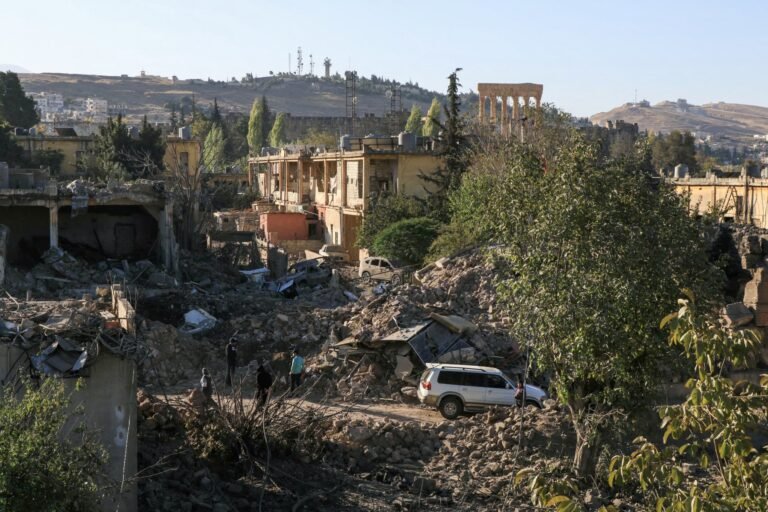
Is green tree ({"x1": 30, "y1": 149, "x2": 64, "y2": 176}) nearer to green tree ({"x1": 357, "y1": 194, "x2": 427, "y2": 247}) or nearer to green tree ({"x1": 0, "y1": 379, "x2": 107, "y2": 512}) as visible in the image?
green tree ({"x1": 357, "y1": 194, "x2": 427, "y2": 247})

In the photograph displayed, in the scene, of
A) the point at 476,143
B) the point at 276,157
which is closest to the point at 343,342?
the point at 476,143

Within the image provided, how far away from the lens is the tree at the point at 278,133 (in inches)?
3765

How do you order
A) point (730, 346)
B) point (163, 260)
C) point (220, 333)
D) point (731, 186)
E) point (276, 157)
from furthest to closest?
1. point (276, 157)
2. point (731, 186)
3. point (163, 260)
4. point (220, 333)
5. point (730, 346)

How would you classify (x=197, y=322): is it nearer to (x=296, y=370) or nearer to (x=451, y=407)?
(x=296, y=370)

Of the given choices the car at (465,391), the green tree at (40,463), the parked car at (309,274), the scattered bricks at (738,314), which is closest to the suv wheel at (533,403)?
the car at (465,391)

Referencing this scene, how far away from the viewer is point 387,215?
41312mm

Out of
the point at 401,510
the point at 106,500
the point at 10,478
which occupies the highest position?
the point at 10,478

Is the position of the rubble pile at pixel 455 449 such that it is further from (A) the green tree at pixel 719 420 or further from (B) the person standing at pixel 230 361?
(A) the green tree at pixel 719 420

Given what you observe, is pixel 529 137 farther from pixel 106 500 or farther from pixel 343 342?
pixel 106 500

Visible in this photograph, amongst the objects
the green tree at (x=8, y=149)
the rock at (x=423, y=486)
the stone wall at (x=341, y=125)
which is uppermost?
the stone wall at (x=341, y=125)

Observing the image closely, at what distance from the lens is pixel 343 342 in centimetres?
2280

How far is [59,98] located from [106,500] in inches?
7694

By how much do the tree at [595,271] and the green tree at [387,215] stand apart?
25159 mm

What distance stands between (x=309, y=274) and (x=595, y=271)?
2043cm
